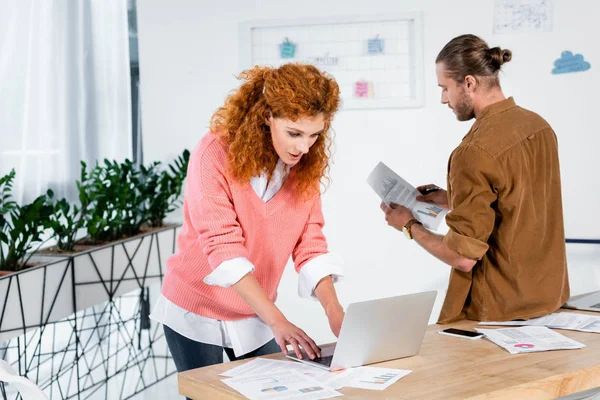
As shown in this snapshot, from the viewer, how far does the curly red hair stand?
73.4 inches

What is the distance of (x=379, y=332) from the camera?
1.76 meters

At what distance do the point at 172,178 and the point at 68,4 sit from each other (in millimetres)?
998

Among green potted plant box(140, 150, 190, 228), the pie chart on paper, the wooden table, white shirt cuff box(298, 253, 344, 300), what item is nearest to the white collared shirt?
white shirt cuff box(298, 253, 344, 300)

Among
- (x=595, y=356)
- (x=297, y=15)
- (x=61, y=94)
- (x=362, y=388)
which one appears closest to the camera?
(x=362, y=388)

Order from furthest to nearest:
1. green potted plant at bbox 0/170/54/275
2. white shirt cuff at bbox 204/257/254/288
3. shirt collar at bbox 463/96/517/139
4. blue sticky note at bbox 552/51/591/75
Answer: blue sticky note at bbox 552/51/591/75 < green potted plant at bbox 0/170/54/275 < shirt collar at bbox 463/96/517/139 < white shirt cuff at bbox 204/257/254/288

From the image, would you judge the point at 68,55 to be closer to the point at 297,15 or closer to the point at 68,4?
the point at 68,4

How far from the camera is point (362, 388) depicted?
1652 millimetres

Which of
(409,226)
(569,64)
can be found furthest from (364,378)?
(569,64)

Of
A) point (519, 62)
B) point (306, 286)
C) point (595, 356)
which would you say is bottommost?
point (595, 356)

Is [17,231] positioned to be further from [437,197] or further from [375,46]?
[375,46]

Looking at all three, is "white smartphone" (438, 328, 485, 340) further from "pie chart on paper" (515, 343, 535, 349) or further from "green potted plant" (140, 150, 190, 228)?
"green potted plant" (140, 150, 190, 228)

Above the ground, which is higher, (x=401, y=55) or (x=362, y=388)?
(x=401, y=55)

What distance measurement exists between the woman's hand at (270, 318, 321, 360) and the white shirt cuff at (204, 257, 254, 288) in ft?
0.47

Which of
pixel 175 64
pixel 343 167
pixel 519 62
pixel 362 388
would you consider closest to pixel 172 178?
pixel 175 64
